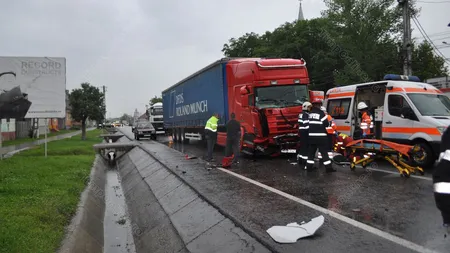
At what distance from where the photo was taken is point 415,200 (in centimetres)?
688

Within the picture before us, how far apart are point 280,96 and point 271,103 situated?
1.50 ft

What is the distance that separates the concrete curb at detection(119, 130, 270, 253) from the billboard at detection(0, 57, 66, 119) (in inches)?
324

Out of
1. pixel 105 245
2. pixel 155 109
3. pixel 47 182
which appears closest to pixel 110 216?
pixel 47 182

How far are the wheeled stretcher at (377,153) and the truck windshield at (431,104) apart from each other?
3.93 feet

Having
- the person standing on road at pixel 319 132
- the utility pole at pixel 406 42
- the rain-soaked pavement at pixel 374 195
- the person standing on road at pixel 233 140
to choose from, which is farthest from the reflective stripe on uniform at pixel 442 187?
the utility pole at pixel 406 42

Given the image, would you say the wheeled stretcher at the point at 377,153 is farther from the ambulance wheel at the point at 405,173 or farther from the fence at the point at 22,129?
the fence at the point at 22,129

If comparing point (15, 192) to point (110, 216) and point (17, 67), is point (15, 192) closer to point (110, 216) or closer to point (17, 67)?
point (110, 216)

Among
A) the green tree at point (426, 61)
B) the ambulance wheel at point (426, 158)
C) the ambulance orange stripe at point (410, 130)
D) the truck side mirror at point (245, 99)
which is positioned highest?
the green tree at point (426, 61)

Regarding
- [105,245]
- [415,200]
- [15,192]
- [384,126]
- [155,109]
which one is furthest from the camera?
[155,109]

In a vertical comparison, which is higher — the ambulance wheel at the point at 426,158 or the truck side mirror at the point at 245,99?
the truck side mirror at the point at 245,99

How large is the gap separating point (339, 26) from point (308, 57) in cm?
481

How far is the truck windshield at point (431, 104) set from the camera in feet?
36.5

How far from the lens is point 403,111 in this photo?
1129 cm

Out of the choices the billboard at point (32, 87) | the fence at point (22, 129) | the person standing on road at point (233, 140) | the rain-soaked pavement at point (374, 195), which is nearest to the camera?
the rain-soaked pavement at point (374, 195)
